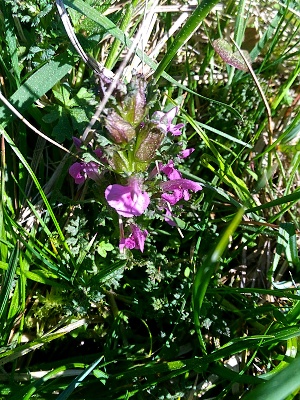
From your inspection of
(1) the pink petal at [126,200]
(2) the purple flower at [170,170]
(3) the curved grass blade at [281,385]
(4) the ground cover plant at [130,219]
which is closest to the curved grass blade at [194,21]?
(4) the ground cover plant at [130,219]

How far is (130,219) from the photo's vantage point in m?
1.82

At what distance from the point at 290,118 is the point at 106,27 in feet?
3.70

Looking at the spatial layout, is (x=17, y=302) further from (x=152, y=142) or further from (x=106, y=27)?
(x=106, y=27)

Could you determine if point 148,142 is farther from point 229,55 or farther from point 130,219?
point 229,55

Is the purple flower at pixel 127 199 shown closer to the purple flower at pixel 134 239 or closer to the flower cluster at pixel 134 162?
the flower cluster at pixel 134 162

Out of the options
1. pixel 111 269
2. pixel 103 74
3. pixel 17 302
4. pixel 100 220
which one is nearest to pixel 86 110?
pixel 103 74

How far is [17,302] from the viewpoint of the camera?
1854 mm

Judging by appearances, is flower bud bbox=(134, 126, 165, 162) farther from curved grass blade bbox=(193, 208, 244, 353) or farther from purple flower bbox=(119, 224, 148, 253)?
curved grass blade bbox=(193, 208, 244, 353)

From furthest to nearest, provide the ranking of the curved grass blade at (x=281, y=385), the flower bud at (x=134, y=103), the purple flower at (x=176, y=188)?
the purple flower at (x=176, y=188) < the flower bud at (x=134, y=103) < the curved grass blade at (x=281, y=385)

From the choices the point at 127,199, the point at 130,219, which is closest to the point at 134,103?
the point at 127,199

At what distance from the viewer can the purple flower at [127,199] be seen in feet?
5.35

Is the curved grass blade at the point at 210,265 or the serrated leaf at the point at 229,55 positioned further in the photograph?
the serrated leaf at the point at 229,55

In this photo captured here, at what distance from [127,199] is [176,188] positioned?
24 cm

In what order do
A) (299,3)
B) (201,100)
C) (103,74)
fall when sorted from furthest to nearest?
(201,100)
(299,3)
(103,74)
